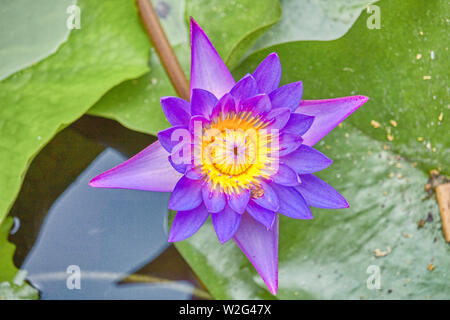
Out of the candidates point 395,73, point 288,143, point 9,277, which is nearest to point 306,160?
point 288,143

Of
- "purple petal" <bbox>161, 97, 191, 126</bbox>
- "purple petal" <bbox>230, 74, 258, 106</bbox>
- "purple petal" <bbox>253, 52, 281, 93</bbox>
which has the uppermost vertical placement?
"purple petal" <bbox>253, 52, 281, 93</bbox>

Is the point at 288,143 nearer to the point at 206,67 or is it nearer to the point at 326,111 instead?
the point at 326,111

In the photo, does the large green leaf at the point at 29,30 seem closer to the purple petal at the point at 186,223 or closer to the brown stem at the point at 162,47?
the brown stem at the point at 162,47

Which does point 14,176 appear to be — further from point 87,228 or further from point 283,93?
point 283,93

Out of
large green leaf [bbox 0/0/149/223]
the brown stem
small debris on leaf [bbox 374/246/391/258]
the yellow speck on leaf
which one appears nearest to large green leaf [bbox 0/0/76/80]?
large green leaf [bbox 0/0/149/223]

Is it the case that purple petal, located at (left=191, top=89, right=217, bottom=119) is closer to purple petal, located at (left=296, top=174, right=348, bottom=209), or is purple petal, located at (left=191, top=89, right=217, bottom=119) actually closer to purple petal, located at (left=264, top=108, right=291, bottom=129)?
purple petal, located at (left=264, top=108, right=291, bottom=129)

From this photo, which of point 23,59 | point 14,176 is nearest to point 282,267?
point 14,176
